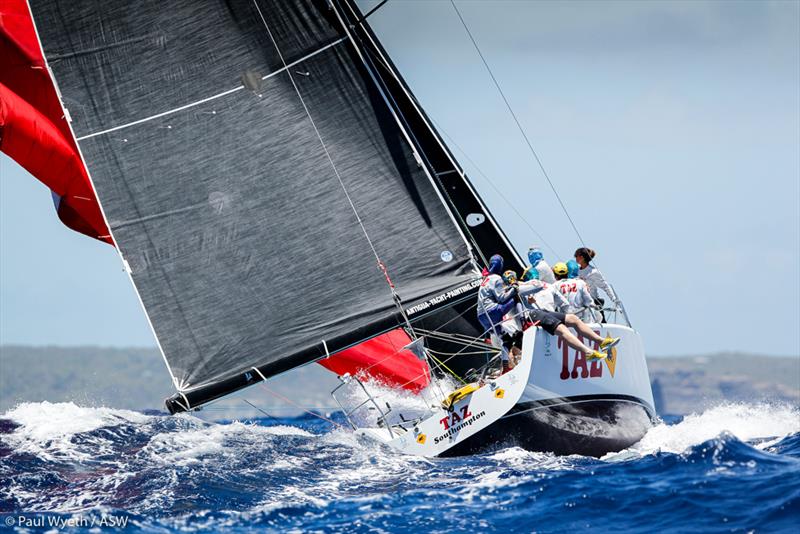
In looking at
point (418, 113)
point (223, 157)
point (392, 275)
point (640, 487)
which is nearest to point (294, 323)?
point (392, 275)

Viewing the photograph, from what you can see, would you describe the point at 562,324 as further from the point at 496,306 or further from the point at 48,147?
the point at 48,147

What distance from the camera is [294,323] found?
33.6 ft

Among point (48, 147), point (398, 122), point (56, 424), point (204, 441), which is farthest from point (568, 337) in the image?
point (56, 424)

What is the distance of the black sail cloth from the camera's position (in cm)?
1020

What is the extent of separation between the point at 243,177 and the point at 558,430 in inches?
156

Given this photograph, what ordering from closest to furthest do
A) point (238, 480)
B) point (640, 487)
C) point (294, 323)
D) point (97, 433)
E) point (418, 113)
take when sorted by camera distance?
point (640, 487)
point (238, 480)
point (294, 323)
point (418, 113)
point (97, 433)

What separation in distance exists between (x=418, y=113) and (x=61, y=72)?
372cm

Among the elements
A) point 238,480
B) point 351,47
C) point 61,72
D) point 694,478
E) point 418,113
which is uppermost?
point 61,72

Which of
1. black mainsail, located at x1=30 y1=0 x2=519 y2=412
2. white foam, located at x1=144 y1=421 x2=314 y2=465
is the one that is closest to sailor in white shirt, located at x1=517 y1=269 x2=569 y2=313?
black mainsail, located at x1=30 y1=0 x2=519 y2=412

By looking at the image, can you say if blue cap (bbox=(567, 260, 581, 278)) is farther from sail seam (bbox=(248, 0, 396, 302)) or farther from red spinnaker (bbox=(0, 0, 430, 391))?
red spinnaker (bbox=(0, 0, 430, 391))

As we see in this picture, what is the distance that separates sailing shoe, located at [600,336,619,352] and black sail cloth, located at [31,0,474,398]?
1467mm

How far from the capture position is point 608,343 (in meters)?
10.1

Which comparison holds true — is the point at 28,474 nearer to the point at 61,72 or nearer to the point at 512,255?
the point at 61,72

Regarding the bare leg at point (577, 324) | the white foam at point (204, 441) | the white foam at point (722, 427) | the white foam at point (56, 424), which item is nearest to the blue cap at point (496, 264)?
the bare leg at point (577, 324)
